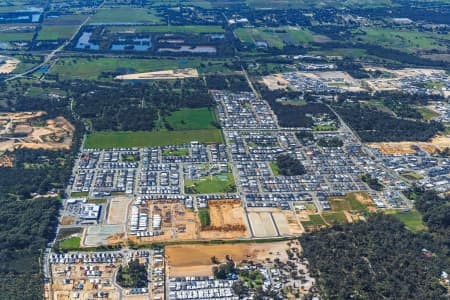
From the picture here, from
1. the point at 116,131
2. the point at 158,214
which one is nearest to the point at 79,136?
the point at 116,131

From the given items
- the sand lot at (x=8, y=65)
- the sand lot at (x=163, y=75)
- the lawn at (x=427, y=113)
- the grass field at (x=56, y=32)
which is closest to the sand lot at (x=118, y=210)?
the sand lot at (x=163, y=75)

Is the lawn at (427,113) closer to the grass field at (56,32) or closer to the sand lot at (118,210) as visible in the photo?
the sand lot at (118,210)

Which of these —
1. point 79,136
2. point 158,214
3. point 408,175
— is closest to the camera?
point 158,214

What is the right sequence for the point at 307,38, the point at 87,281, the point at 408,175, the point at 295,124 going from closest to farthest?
the point at 87,281 < the point at 408,175 < the point at 295,124 < the point at 307,38

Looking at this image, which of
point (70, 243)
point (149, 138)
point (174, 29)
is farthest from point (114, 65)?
point (70, 243)

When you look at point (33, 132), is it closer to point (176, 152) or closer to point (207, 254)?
point (176, 152)

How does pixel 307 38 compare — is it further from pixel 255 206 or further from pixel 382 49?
pixel 255 206
